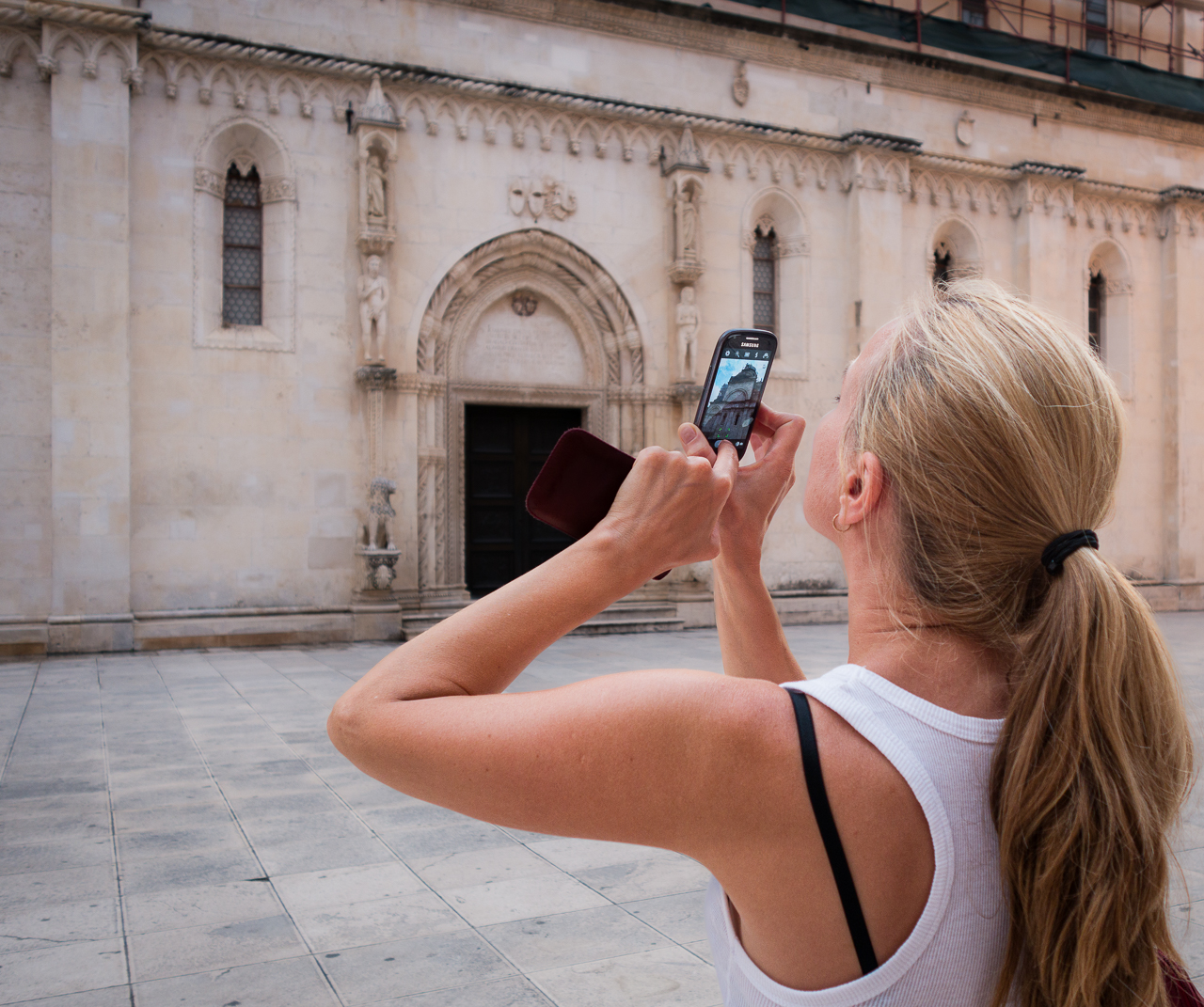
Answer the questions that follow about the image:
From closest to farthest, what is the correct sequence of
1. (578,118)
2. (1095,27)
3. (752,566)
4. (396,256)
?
(752,566)
(396,256)
(578,118)
(1095,27)

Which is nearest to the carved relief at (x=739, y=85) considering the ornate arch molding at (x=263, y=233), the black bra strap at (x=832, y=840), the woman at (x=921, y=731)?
the ornate arch molding at (x=263, y=233)

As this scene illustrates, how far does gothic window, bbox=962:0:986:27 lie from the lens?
1956 cm

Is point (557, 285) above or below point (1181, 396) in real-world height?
above

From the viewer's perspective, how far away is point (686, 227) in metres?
14.6

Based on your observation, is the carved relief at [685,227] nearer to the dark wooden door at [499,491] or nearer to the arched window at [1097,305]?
the dark wooden door at [499,491]

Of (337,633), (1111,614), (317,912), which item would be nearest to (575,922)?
(317,912)

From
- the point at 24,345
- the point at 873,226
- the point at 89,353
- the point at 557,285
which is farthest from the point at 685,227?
the point at 24,345

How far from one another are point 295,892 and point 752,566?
11.0ft

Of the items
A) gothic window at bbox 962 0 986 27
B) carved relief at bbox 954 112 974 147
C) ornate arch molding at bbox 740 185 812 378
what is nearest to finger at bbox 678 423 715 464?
ornate arch molding at bbox 740 185 812 378

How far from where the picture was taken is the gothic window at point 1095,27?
66.8ft

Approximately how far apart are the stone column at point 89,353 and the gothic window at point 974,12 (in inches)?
603

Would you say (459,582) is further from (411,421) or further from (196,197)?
(196,197)

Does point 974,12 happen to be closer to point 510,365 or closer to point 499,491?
point 510,365

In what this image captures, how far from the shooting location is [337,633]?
1291 cm
